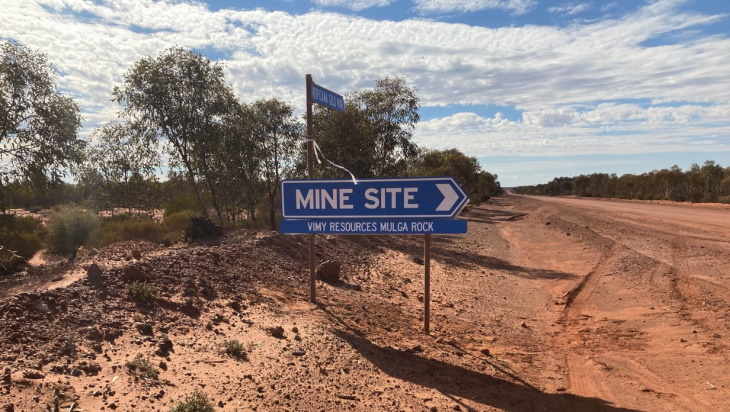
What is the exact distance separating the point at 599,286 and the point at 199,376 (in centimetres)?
1102

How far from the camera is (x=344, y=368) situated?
215 inches

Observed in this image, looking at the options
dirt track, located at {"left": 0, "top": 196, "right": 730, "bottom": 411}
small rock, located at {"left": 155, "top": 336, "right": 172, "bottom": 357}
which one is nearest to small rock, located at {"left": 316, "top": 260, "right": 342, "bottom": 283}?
dirt track, located at {"left": 0, "top": 196, "right": 730, "bottom": 411}

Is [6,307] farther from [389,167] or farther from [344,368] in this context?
[389,167]

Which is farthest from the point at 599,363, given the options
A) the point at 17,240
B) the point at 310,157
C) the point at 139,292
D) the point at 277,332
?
the point at 17,240

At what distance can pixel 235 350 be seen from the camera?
17.2 ft

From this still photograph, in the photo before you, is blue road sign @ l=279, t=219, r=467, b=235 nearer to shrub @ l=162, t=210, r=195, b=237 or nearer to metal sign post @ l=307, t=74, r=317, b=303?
metal sign post @ l=307, t=74, r=317, b=303

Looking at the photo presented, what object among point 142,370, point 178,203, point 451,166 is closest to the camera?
point 142,370

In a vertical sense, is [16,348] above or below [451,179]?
below

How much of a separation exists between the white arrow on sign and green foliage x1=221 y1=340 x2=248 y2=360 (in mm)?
3100

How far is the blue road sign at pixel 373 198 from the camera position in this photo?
21.1 ft

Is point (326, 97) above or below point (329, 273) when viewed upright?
above

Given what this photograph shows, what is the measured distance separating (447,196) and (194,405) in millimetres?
Result: 3994

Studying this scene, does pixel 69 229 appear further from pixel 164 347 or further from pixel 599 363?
pixel 599 363

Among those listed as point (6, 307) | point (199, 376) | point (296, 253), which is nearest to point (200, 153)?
point (296, 253)
